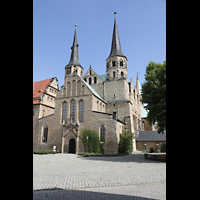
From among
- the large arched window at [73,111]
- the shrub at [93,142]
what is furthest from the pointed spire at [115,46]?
the shrub at [93,142]

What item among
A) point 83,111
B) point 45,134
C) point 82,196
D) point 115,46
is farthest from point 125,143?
point 115,46

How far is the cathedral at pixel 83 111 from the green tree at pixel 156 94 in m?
9.23

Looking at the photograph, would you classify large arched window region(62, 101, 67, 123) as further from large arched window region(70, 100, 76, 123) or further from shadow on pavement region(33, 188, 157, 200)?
shadow on pavement region(33, 188, 157, 200)

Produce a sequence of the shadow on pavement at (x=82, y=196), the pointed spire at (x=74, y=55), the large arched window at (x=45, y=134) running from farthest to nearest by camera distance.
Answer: the pointed spire at (x=74, y=55) → the large arched window at (x=45, y=134) → the shadow on pavement at (x=82, y=196)

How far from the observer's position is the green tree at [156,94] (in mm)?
16078

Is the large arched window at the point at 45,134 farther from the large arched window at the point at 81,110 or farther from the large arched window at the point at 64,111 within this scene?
the large arched window at the point at 81,110

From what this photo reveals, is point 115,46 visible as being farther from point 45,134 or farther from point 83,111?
point 45,134

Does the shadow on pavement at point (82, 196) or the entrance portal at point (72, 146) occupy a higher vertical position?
the shadow on pavement at point (82, 196)

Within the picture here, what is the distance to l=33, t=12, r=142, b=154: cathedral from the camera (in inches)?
1052

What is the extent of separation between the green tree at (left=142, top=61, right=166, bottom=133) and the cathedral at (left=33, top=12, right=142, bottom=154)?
923 cm

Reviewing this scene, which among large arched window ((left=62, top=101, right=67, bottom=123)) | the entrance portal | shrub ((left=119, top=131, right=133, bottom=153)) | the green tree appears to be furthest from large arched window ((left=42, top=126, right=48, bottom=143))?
the green tree
